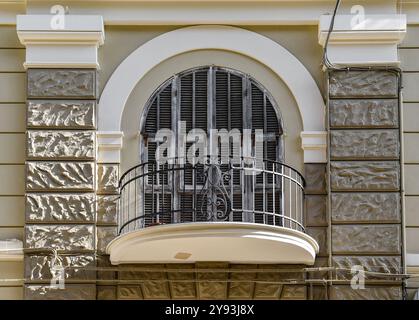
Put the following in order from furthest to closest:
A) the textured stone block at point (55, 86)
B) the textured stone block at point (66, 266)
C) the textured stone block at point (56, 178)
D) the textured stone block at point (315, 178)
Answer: the textured stone block at point (55, 86) → the textured stone block at point (315, 178) → the textured stone block at point (56, 178) → the textured stone block at point (66, 266)

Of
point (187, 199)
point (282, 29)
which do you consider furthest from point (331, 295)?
point (282, 29)

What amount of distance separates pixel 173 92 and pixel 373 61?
A: 2.77 meters

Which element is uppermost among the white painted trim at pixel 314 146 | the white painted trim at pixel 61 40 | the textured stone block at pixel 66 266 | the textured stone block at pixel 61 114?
the white painted trim at pixel 61 40

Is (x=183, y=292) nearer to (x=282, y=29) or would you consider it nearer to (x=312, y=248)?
(x=312, y=248)

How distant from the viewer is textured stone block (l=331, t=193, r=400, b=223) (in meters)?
23.2

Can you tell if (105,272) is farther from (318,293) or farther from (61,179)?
(318,293)

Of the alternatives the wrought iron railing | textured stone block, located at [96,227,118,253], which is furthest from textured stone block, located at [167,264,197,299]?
textured stone block, located at [96,227,118,253]

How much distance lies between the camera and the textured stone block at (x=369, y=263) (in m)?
23.0

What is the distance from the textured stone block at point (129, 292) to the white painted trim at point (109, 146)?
5.74 feet

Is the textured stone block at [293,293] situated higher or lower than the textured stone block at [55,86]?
lower

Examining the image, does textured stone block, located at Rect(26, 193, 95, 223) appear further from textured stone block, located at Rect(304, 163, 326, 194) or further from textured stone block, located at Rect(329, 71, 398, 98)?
textured stone block, located at Rect(329, 71, 398, 98)

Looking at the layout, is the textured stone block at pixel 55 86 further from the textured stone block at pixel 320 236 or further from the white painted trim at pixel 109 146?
the textured stone block at pixel 320 236

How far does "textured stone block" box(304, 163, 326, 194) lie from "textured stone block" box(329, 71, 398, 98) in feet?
3.31
